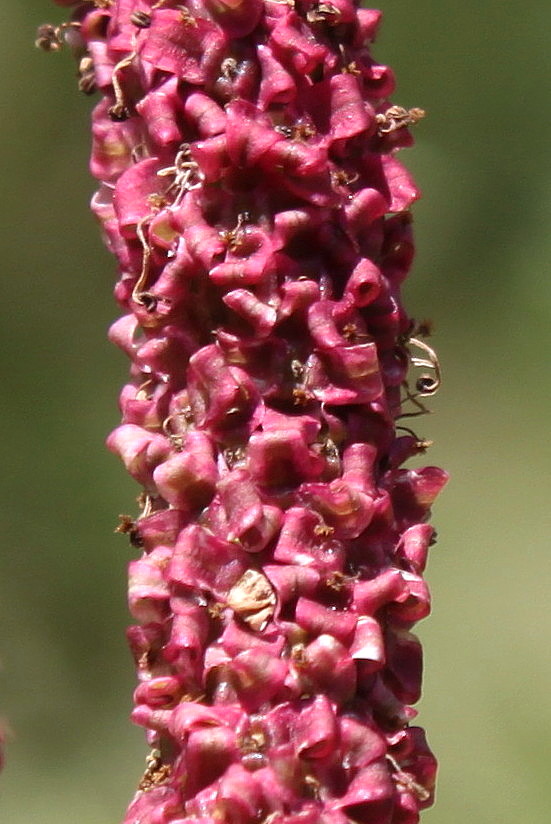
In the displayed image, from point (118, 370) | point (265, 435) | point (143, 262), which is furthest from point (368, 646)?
point (118, 370)

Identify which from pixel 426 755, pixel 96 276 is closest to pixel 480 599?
pixel 96 276

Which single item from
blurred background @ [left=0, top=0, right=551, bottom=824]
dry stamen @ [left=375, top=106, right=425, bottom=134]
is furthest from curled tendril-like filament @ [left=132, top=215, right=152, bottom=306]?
blurred background @ [left=0, top=0, right=551, bottom=824]

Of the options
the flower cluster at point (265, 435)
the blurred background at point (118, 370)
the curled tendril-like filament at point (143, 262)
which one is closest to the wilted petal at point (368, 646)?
the flower cluster at point (265, 435)

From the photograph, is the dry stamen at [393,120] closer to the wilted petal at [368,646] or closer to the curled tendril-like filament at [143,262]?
the curled tendril-like filament at [143,262]

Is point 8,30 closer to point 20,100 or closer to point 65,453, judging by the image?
point 20,100

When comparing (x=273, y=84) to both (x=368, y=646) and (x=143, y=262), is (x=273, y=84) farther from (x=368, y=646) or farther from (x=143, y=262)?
(x=368, y=646)

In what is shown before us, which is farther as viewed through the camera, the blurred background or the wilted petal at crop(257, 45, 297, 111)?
the blurred background

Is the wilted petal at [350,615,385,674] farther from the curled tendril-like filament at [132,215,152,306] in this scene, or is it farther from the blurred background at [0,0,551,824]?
the blurred background at [0,0,551,824]
